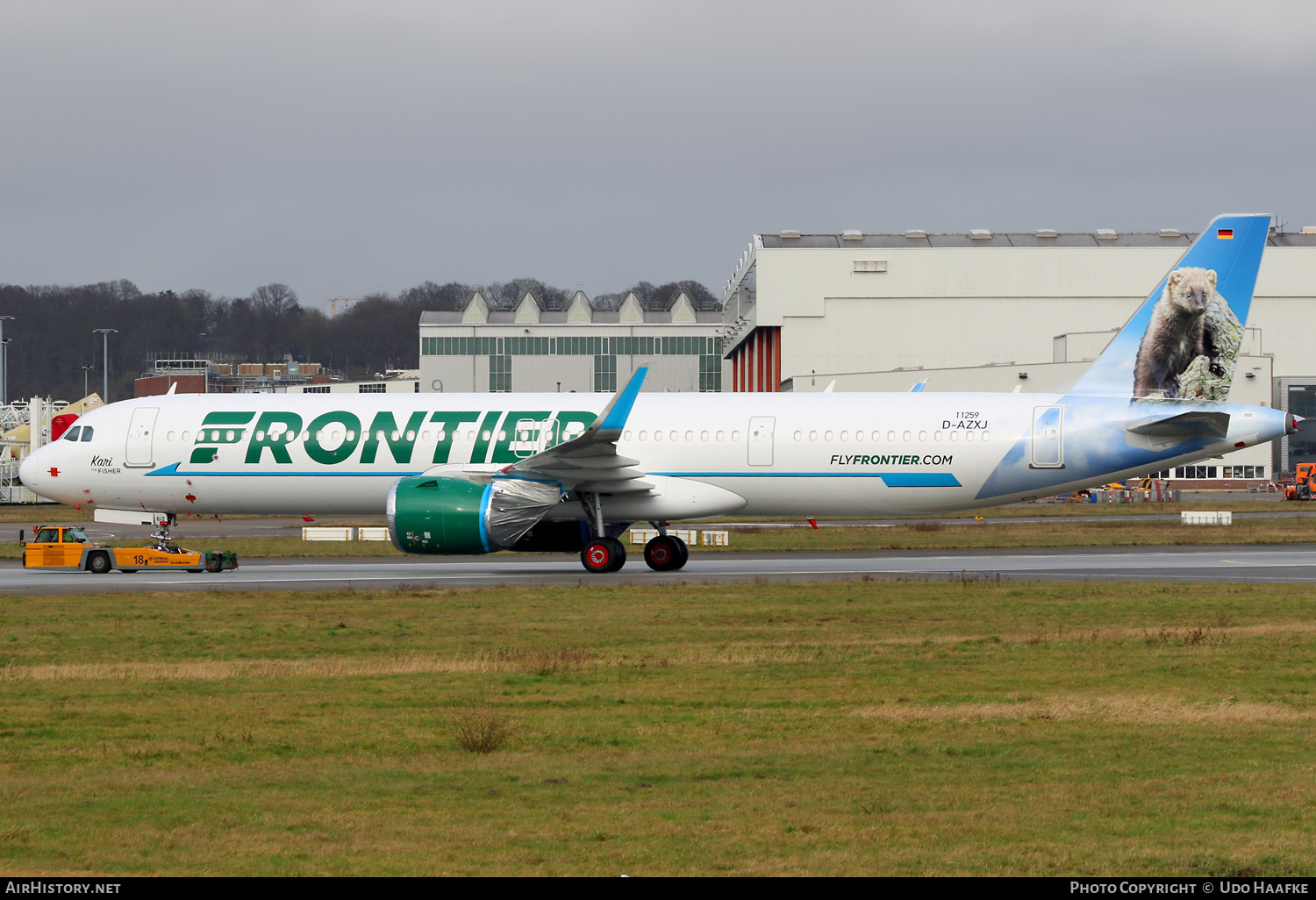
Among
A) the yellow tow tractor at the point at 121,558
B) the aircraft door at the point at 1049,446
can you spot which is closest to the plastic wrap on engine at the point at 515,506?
the yellow tow tractor at the point at 121,558

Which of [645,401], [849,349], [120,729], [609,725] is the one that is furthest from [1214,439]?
[849,349]

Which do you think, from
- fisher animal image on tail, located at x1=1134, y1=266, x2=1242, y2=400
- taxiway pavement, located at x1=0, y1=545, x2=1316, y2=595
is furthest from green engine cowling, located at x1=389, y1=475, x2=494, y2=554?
fisher animal image on tail, located at x1=1134, y1=266, x2=1242, y2=400

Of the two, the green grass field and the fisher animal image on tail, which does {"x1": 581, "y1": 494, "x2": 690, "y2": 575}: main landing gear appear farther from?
the fisher animal image on tail

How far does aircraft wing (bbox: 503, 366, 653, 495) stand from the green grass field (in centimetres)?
704

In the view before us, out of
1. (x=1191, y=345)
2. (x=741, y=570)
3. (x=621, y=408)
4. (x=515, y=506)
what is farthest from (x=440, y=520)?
(x=1191, y=345)

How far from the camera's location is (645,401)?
32250 mm

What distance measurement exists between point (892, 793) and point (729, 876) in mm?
2397

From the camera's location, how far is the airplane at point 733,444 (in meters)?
30.4

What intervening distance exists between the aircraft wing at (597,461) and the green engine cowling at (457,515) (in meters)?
0.74

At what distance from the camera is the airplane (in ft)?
99.9

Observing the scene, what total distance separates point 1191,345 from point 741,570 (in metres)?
11.8

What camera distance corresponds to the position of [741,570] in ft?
104

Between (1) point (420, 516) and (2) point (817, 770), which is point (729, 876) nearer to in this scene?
(2) point (817, 770)

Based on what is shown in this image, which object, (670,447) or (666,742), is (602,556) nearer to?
(670,447)
